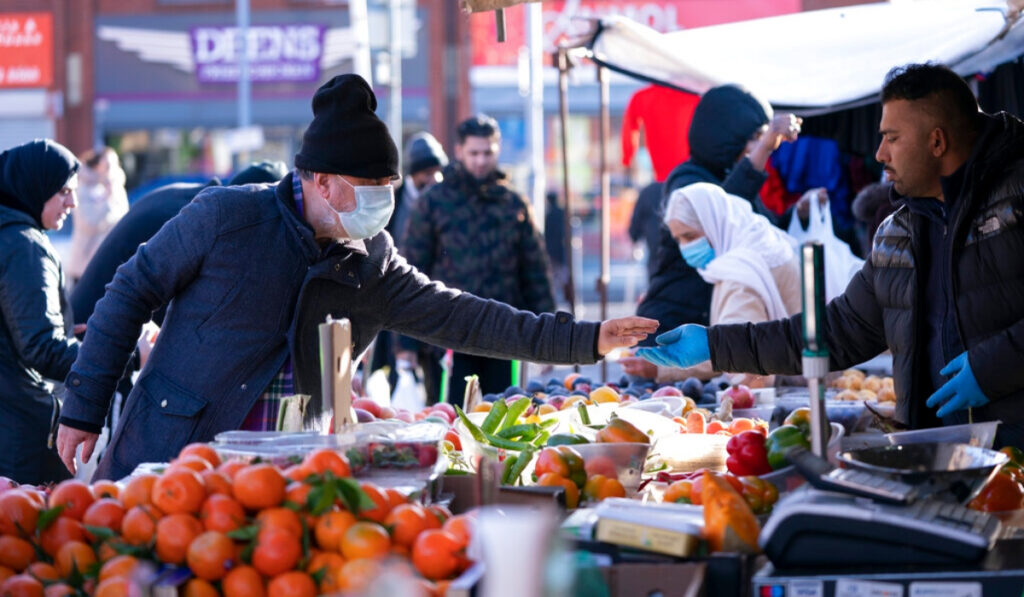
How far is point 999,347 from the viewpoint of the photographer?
3248 mm

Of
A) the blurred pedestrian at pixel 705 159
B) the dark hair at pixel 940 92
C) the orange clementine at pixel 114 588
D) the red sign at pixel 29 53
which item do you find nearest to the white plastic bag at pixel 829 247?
the blurred pedestrian at pixel 705 159

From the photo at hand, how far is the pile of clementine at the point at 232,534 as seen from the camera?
2137 mm

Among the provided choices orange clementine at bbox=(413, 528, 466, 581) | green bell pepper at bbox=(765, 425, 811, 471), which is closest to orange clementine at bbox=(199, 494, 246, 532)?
orange clementine at bbox=(413, 528, 466, 581)

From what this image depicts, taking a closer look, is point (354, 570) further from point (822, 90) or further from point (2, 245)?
point (822, 90)

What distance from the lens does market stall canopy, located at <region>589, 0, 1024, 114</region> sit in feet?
19.7

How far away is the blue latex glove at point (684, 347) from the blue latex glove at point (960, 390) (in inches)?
27.0

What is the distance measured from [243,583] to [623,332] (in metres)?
1.78

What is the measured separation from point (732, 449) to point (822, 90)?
401 centimetres

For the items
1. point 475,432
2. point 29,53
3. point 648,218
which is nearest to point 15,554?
point 475,432

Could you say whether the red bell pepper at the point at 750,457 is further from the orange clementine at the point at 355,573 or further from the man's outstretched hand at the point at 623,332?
the orange clementine at the point at 355,573

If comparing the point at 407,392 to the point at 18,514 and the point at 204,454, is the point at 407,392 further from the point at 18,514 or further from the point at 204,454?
the point at 18,514

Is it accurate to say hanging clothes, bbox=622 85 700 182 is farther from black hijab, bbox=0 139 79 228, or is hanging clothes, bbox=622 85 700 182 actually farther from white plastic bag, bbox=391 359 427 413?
black hijab, bbox=0 139 79 228

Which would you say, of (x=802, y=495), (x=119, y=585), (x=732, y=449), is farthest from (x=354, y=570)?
(x=732, y=449)

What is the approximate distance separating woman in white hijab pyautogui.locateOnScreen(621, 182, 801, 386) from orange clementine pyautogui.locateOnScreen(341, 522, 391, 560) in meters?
3.18
